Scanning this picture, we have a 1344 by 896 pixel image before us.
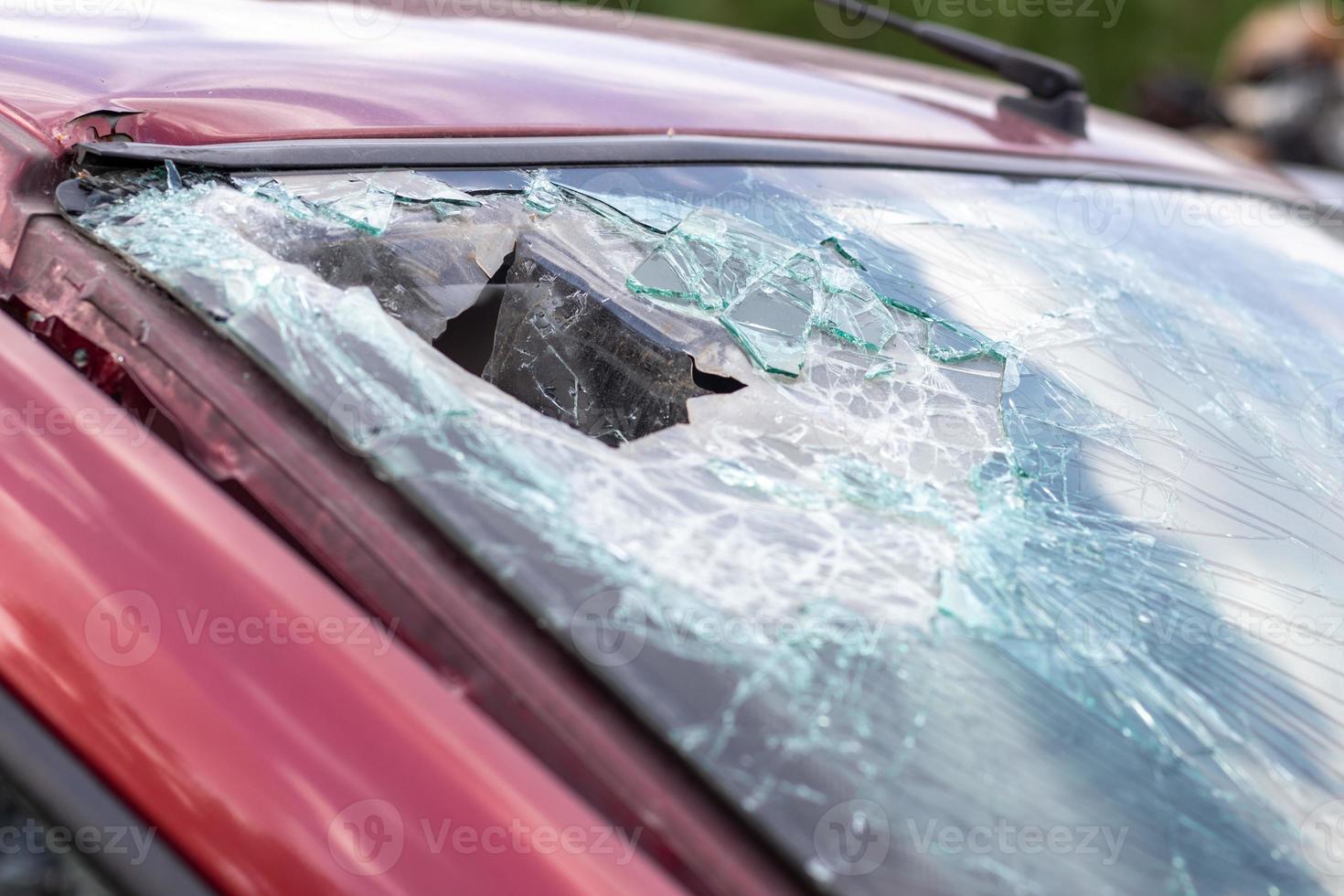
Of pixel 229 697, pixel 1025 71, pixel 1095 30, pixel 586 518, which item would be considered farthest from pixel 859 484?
pixel 1095 30

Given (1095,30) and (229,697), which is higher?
(1095,30)

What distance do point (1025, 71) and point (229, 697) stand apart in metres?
2.09

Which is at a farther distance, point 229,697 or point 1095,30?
point 1095,30

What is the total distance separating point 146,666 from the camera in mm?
890

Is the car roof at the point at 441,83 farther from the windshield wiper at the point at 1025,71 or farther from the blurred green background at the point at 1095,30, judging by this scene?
the blurred green background at the point at 1095,30

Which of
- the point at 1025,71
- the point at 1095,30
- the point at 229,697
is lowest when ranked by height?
the point at 229,697

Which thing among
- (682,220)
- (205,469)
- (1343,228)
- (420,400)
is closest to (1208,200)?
(1343,228)

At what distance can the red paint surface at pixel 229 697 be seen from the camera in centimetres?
84

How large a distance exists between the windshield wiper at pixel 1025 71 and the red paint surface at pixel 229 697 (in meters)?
1.89

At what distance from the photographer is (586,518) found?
0.99 m

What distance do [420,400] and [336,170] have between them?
0.42m

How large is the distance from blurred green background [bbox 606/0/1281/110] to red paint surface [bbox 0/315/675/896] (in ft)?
26.4

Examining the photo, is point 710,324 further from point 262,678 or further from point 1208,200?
point 1208,200

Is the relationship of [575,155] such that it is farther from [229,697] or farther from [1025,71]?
[1025,71]
